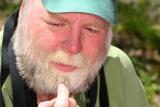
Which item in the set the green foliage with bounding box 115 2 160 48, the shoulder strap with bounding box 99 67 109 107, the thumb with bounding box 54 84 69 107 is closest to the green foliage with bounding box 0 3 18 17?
the green foliage with bounding box 115 2 160 48

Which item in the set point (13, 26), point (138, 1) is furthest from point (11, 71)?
point (138, 1)

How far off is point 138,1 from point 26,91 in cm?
600

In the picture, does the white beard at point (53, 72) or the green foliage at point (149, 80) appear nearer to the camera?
the white beard at point (53, 72)

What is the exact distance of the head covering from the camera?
1.91m

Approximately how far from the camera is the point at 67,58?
6.27ft

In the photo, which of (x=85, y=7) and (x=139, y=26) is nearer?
(x=85, y=7)

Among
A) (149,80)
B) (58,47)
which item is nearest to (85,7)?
(58,47)

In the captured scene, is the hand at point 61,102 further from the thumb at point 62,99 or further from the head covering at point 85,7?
the head covering at point 85,7

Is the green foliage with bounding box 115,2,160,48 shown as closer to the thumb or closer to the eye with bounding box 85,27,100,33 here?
the eye with bounding box 85,27,100,33

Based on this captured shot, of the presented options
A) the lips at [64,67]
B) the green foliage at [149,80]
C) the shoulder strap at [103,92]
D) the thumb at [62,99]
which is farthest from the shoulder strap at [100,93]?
the green foliage at [149,80]

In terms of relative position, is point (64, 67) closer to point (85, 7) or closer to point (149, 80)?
point (85, 7)

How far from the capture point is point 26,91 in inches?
81.6

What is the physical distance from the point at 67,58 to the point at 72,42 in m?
0.06

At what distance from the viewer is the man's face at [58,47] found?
1.91 m
